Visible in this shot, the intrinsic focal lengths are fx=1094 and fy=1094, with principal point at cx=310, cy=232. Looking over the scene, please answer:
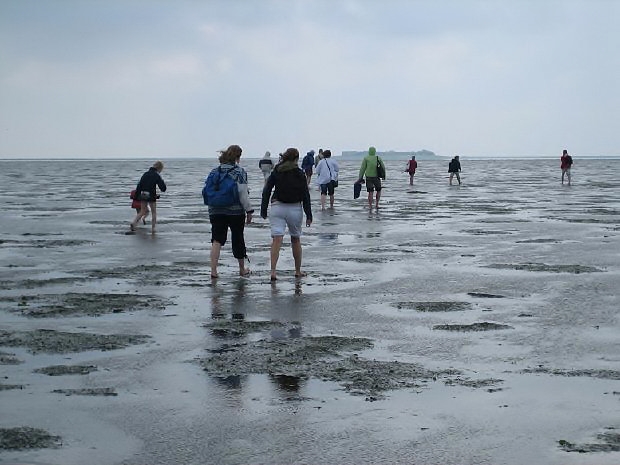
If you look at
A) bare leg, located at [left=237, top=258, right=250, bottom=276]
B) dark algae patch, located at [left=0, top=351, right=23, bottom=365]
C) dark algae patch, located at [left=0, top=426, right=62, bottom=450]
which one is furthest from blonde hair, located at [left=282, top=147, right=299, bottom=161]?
dark algae patch, located at [left=0, top=426, right=62, bottom=450]

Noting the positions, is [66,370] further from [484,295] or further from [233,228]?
[233,228]

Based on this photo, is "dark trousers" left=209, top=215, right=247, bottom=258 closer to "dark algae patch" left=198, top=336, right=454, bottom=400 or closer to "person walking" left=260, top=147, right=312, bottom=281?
"person walking" left=260, top=147, right=312, bottom=281

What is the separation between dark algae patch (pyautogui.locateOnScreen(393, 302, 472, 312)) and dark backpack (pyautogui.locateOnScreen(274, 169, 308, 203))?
291cm

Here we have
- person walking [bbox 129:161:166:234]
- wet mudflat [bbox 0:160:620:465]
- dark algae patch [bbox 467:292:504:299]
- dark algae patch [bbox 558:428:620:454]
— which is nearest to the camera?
dark algae patch [bbox 558:428:620:454]

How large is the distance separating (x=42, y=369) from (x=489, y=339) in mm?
4011

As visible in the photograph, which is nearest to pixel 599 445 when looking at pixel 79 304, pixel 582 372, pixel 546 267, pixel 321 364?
pixel 582 372

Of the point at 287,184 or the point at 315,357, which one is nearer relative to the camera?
the point at 315,357

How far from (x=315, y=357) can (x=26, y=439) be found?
3.13 m

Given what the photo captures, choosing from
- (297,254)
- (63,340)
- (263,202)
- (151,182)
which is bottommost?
(63,340)

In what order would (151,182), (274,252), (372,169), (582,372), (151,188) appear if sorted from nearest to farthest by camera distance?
(582,372) → (274,252) → (151,188) → (151,182) → (372,169)

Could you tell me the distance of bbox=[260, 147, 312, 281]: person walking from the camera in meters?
14.7

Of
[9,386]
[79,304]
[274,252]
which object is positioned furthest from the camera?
[274,252]

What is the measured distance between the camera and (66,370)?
8.60m

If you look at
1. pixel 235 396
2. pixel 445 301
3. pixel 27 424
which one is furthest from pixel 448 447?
pixel 445 301
